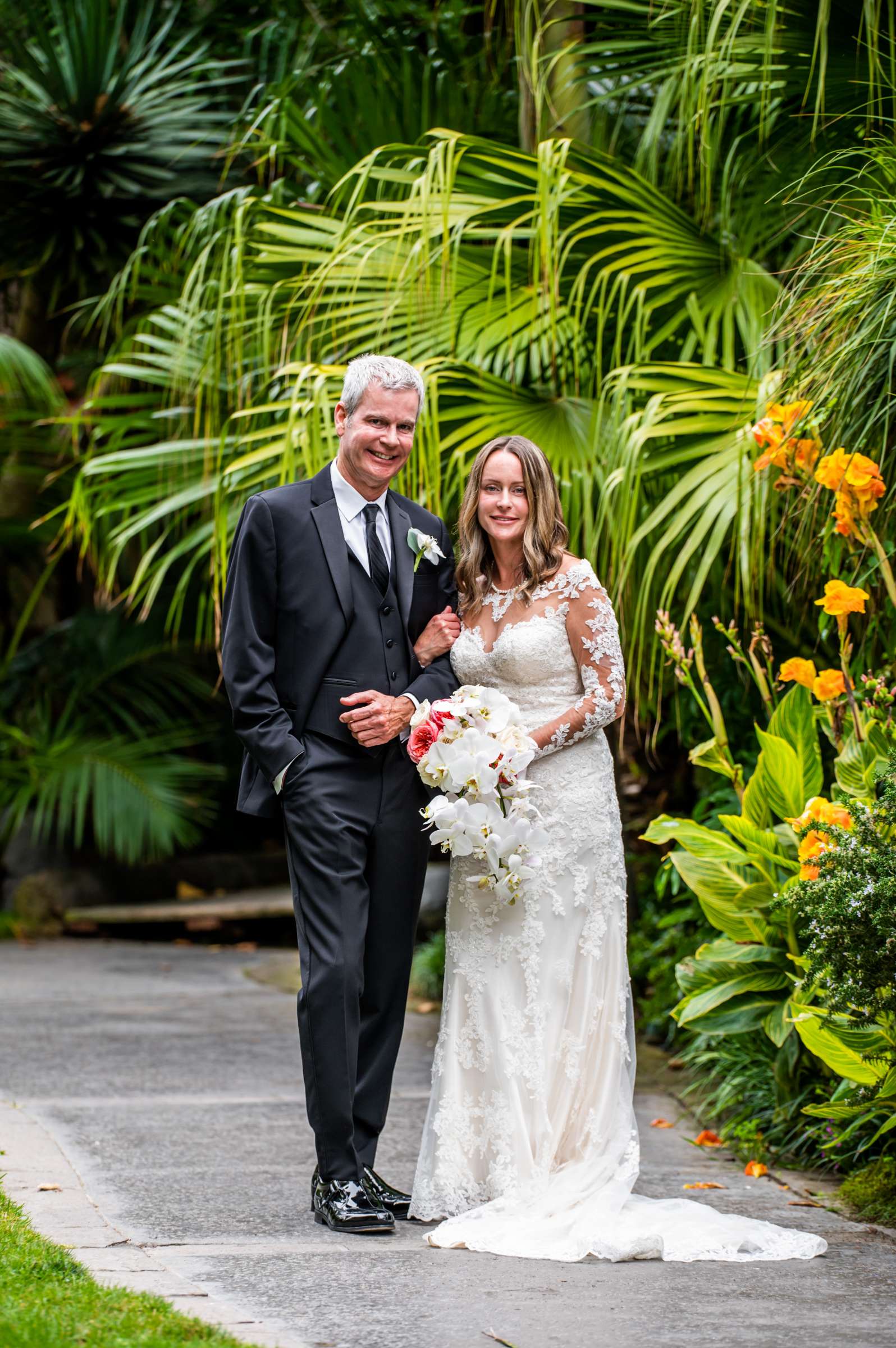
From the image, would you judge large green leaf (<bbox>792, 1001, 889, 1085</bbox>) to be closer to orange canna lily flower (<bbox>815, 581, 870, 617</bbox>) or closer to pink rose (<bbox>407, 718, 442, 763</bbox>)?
orange canna lily flower (<bbox>815, 581, 870, 617</bbox>)

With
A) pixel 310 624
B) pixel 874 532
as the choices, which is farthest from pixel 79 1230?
pixel 874 532

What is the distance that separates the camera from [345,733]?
3861mm

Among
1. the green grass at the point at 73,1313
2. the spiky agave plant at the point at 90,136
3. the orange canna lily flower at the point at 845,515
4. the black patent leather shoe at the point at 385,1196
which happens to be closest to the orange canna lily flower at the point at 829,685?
the orange canna lily flower at the point at 845,515

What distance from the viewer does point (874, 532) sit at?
172 inches

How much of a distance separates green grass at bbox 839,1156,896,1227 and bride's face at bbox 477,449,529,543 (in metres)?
1.88

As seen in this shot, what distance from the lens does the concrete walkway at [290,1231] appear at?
2.99m

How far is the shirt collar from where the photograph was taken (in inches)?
158

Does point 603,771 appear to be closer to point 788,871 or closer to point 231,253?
point 788,871

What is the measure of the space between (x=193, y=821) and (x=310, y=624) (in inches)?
282

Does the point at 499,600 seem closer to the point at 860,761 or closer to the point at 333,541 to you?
the point at 333,541

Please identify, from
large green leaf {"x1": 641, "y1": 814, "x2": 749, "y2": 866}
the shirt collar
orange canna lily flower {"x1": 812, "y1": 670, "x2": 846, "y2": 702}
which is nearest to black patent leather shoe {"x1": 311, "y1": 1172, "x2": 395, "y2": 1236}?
large green leaf {"x1": 641, "y1": 814, "x2": 749, "y2": 866}

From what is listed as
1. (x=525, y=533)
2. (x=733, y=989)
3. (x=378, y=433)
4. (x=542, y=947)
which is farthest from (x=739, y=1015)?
(x=378, y=433)

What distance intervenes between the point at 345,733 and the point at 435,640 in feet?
1.22

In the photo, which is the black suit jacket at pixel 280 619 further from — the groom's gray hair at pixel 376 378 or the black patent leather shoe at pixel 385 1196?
the black patent leather shoe at pixel 385 1196
